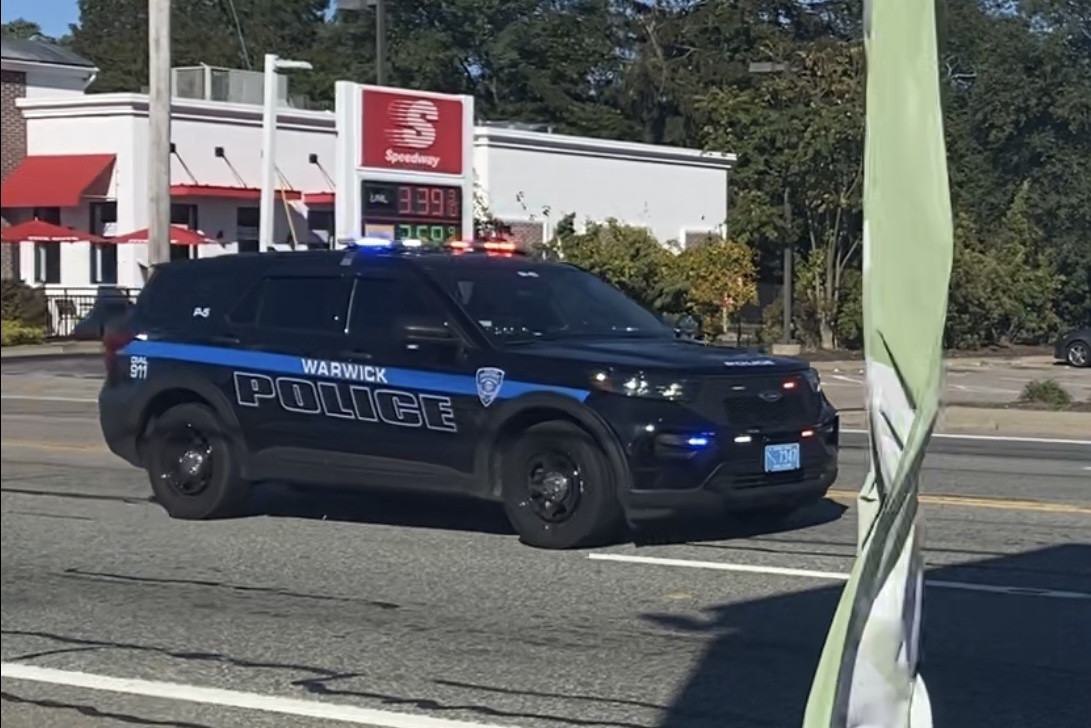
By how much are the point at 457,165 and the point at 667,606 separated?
19.1 metres

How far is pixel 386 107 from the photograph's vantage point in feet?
78.1

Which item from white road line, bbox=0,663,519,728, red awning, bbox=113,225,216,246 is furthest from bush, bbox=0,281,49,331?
red awning, bbox=113,225,216,246

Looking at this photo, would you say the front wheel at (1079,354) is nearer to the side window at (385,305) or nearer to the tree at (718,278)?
the side window at (385,305)

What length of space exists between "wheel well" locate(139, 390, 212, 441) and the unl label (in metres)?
0.37

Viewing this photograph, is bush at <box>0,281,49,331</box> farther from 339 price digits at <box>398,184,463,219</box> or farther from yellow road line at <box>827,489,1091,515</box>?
339 price digits at <box>398,184,463,219</box>

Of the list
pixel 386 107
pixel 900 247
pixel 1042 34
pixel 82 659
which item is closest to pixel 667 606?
pixel 82 659

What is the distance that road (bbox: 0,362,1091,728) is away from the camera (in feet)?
22.3

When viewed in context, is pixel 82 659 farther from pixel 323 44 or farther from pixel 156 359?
pixel 156 359

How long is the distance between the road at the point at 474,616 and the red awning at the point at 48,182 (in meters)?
0.66

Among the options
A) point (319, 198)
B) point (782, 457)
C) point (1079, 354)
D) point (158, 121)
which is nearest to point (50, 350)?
point (158, 121)

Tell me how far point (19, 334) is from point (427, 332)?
798 centimetres

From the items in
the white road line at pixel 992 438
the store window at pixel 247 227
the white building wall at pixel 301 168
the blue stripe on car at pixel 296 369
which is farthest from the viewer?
the white road line at pixel 992 438

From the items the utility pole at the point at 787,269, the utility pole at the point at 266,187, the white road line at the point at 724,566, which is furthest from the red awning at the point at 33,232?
the utility pole at the point at 787,269

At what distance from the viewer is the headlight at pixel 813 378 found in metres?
10.7
